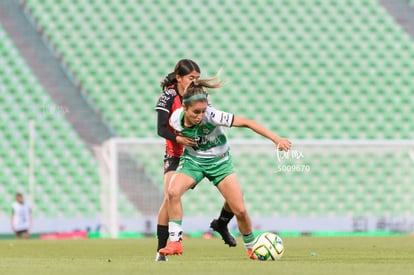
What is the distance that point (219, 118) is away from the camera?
26.7ft

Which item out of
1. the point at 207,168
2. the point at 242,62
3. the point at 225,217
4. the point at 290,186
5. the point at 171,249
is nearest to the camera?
the point at 171,249

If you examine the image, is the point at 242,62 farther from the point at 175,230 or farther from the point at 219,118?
the point at 175,230

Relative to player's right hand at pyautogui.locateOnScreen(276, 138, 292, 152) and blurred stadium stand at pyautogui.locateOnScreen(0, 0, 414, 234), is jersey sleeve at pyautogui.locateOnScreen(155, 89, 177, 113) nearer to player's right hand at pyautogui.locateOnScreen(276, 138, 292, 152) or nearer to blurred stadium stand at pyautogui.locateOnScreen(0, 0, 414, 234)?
player's right hand at pyautogui.locateOnScreen(276, 138, 292, 152)

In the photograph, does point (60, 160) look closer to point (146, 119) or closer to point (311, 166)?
point (146, 119)

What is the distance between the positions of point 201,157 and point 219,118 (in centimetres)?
44

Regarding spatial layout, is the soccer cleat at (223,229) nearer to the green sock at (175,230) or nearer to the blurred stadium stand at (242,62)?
the green sock at (175,230)

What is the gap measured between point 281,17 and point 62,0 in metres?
4.71

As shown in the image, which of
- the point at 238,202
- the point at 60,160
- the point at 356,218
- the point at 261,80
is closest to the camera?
the point at 238,202

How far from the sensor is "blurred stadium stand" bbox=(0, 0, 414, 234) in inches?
802

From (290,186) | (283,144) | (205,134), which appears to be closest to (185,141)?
(205,134)

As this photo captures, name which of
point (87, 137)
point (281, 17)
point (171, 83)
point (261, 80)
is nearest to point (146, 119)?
point (87, 137)

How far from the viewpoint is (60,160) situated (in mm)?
19656

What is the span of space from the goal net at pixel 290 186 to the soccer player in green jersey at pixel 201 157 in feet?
31.3

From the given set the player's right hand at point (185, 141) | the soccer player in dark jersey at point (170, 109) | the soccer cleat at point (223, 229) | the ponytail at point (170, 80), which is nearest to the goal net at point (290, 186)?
the soccer cleat at point (223, 229)
